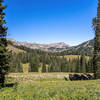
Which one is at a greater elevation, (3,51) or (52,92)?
(3,51)

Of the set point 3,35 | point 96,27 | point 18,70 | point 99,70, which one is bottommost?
point 18,70

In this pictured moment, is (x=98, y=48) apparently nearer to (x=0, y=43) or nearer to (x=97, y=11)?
(x=97, y=11)

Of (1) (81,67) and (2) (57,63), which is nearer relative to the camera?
(1) (81,67)

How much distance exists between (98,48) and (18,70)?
9702 centimetres

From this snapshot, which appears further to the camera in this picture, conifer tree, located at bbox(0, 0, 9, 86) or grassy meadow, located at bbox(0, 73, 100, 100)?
conifer tree, located at bbox(0, 0, 9, 86)

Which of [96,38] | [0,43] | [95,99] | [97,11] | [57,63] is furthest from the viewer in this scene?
[57,63]

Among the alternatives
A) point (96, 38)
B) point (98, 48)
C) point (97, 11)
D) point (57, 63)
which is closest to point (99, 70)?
point (98, 48)

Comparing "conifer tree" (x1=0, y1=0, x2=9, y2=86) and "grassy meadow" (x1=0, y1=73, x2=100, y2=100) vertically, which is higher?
"conifer tree" (x1=0, y1=0, x2=9, y2=86)

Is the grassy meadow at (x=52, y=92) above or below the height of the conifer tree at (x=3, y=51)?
below

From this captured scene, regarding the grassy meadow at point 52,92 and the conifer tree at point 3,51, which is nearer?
the grassy meadow at point 52,92

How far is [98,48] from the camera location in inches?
1383

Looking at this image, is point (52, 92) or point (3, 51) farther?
point (3, 51)

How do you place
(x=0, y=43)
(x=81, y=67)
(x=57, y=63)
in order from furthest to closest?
1. (x=57, y=63)
2. (x=81, y=67)
3. (x=0, y=43)

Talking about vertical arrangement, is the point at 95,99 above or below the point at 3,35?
below
